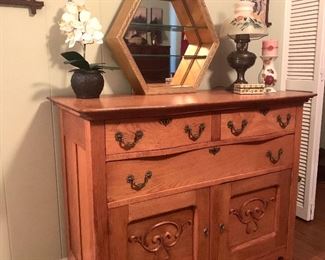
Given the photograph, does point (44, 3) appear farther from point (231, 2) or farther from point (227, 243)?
point (227, 243)

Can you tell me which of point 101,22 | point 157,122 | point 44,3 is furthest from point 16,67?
point 157,122

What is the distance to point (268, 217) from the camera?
165cm

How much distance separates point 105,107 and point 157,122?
8.4 inches

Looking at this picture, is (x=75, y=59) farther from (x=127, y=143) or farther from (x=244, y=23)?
(x=244, y=23)

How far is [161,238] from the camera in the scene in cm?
134

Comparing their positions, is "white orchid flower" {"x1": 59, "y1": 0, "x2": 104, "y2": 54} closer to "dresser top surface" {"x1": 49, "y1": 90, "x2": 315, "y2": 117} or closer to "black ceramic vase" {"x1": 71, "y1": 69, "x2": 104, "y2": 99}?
"black ceramic vase" {"x1": 71, "y1": 69, "x2": 104, "y2": 99}

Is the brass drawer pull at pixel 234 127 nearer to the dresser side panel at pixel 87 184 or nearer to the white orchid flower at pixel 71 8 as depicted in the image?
the dresser side panel at pixel 87 184

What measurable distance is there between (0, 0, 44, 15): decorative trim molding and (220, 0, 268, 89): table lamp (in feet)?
2.89

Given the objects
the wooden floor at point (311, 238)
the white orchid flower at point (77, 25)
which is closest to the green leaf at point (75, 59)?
the white orchid flower at point (77, 25)

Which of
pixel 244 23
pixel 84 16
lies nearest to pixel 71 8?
pixel 84 16

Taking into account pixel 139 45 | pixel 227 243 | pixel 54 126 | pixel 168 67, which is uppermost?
pixel 139 45

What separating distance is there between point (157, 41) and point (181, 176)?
69 centimetres

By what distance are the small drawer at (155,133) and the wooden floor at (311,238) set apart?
3.73 ft

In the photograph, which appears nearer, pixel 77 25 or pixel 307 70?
pixel 77 25
